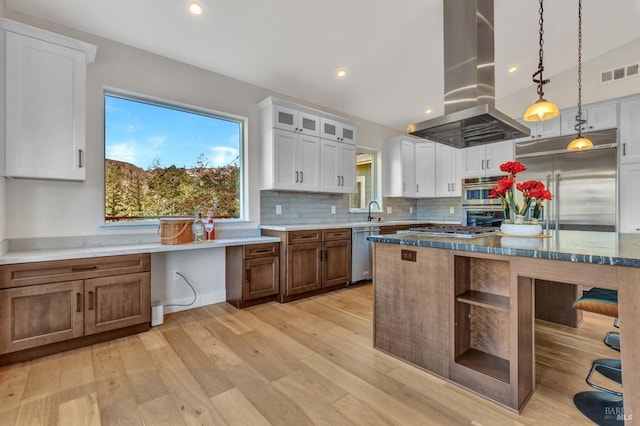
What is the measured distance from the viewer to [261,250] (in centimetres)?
342

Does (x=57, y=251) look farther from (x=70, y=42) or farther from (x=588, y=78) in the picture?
(x=588, y=78)

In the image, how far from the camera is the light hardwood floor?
158 cm

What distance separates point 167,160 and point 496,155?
4.92 m

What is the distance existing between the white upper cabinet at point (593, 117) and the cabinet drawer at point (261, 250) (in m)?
4.40

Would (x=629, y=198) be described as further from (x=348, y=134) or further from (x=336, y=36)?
(x=336, y=36)

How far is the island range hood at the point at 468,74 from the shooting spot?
8.50 ft

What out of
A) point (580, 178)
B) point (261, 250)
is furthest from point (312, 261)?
point (580, 178)

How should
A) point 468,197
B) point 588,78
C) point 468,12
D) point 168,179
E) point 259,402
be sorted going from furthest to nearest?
point 468,197, point 588,78, point 168,179, point 468,12, point 259,402

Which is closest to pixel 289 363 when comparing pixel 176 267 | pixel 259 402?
pixel 259 402

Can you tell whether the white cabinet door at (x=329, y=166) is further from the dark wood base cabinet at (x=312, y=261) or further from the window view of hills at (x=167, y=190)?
the window view of hills at (x=167, y=190)

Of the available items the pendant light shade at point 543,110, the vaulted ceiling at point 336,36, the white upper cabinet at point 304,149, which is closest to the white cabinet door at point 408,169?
the vaulted ceiling at point 336,36

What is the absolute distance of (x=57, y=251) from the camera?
7.75 ft

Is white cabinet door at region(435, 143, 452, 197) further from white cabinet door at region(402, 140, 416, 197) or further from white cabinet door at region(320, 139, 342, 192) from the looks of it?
white cabinet door at region(320, 139, 342, 192)

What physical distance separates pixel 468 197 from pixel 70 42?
555 cm
